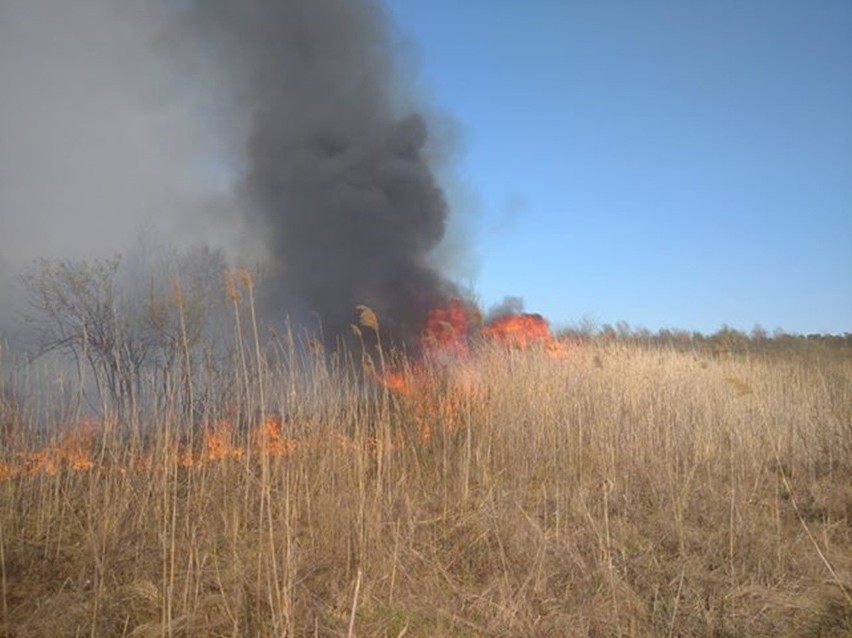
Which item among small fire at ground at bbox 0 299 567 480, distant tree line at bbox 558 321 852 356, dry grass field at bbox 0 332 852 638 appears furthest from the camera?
distant tree line at bbox 558 321 852 356

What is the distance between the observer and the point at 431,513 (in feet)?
19.9

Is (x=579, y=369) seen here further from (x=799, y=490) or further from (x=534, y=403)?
(x=799, y=490)

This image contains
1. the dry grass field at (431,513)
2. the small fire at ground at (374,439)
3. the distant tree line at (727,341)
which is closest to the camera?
the dry grass field at (431,513)

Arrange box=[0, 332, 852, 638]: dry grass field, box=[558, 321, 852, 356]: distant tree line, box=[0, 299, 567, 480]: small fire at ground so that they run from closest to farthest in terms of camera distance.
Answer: box=[0, 332, 852, 638]: dry grass field, box=[0, 299, 567, 480]: small fire at ground, box=[558, 321, 852, 356]: distant tree line

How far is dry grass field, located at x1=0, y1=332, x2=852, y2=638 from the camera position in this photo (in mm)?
4008

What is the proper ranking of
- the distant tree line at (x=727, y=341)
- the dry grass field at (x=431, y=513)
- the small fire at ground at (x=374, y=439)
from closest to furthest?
1. the dry grass field at (x=431, y=513)
2. the small fire at ground at (x=374, y=439)
3. the distant tree line at (x=727, y=341)

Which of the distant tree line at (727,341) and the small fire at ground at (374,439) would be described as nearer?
the small fire at ground at (374,439)

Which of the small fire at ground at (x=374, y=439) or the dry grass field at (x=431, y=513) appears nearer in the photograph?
the dry grass field at (x=431, y=513)

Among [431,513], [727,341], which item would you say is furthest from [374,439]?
[727,341]

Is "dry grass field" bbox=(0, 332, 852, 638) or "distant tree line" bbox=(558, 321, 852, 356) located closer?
"dry grass field" bbox=(0, 332, 852, 638)

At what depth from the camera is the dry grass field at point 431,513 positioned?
401 centimetres

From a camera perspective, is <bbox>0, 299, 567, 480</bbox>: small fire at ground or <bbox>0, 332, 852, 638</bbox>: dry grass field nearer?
<bbox>0, 332, 852, 638</bbox>: dry grass field

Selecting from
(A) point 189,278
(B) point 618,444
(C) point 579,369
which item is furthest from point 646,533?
(A) point 189,278

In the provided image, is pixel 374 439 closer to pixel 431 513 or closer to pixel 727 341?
pixel 431 513
